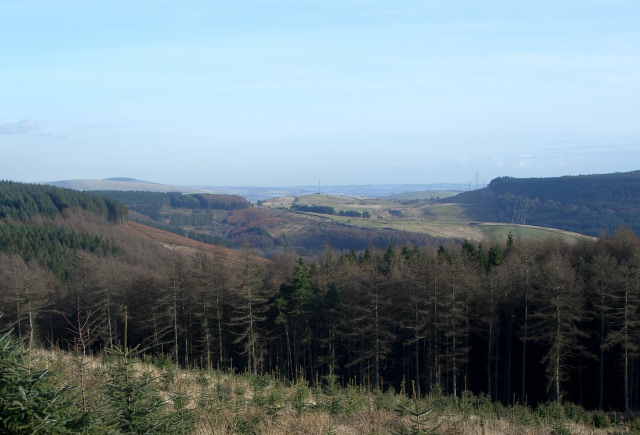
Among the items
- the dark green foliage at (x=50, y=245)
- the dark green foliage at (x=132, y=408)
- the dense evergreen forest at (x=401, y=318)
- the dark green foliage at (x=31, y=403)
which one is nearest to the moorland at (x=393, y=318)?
the dense evergreen forest at (x=401, y=318)

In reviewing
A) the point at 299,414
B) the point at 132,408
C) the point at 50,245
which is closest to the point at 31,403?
the point at 132,408

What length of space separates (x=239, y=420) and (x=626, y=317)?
26.1 metres

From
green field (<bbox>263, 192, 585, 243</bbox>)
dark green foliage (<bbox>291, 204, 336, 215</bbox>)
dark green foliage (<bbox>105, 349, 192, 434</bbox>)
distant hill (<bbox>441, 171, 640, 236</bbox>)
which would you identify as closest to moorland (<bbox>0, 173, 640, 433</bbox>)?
dark green foliage (<bbox>105, 349, 192, 434</bbox>)

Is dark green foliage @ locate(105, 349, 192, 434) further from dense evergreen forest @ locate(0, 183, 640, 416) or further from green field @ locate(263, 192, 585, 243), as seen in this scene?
green field @ locate(263, 192, 585, 243)

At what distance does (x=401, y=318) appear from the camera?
33344 mm

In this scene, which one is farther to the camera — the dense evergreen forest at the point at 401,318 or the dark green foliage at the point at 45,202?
the dark green foliage at the point at 45,202

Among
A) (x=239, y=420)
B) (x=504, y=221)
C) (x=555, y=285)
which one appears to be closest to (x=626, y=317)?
(x=555, y=285)

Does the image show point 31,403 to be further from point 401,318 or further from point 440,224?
point 440,224

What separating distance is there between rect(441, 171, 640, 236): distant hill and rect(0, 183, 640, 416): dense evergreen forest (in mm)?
78715

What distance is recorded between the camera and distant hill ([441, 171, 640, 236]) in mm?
107938

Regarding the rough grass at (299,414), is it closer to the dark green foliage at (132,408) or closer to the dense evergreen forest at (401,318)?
the dark green foliage at (132,408)

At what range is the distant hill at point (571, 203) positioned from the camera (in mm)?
107938

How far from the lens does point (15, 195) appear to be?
10550 cm

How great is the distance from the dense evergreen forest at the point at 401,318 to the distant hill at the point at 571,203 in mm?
78715
